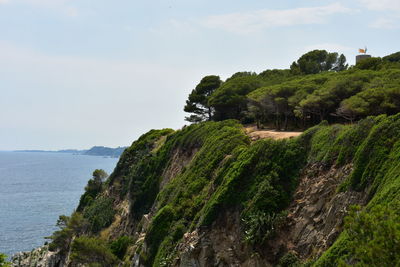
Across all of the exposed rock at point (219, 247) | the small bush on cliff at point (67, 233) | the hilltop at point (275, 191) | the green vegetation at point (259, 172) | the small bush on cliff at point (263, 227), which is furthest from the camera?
the small bush on cliff at point (67, 233)

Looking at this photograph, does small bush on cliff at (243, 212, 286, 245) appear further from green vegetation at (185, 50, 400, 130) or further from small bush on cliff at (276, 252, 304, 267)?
green vegetation at (185, 50, 400, 130)

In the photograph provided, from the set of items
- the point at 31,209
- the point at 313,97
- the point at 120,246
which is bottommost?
the point at 31,209

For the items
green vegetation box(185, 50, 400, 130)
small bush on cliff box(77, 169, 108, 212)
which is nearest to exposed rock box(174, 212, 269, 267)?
green vegetation box(185, 50, 400, 130)

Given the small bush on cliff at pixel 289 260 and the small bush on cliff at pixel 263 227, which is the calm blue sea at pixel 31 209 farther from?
the small bush on cliff at pixel 289 260

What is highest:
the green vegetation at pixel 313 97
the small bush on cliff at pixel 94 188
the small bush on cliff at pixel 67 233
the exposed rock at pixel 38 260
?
the green vegetation at pixel 313 97

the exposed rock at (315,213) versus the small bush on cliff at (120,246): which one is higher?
the exposed rock at (315,213)

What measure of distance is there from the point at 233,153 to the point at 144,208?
1715 cm

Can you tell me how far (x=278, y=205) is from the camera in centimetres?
2323

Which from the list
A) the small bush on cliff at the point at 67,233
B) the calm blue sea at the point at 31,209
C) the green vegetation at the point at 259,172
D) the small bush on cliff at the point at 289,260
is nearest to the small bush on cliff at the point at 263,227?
the green vegetation at the point at 259,172

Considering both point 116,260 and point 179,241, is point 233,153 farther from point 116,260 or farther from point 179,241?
point 116,260

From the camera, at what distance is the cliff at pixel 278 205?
16.2 metres

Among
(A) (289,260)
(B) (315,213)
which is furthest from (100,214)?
(B) (315,213)

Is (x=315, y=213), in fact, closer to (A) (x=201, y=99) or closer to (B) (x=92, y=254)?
(B) (x=92, y=254)

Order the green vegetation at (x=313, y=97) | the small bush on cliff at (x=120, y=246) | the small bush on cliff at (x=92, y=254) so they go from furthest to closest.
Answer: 1. the small bush on cliff at (x=120, y=246)
2. the small bush on cliff at (x=92, y=254)
3. the green vegetation at (x=313, y=97)
